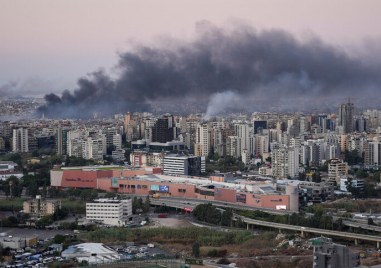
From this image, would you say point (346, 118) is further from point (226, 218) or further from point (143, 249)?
point (143, 249)

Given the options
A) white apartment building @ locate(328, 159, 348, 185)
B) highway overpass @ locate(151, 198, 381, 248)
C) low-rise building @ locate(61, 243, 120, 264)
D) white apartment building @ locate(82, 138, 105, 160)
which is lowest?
low-rise building @ locate(61, 243, 120, 264)

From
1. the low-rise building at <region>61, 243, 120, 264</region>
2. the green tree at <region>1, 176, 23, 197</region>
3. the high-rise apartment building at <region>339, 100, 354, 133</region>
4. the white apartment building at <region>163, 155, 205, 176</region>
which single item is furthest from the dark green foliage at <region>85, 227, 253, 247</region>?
the high-rise apartment building at <region>339, 100, 354, 133</region>

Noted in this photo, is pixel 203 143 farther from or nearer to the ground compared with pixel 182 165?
farther from the ground

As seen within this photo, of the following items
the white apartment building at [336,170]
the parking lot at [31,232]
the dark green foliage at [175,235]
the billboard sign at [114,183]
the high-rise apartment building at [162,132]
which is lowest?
the parking lot at [31,232]

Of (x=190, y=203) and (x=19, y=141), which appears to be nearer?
(x=190, y=203)

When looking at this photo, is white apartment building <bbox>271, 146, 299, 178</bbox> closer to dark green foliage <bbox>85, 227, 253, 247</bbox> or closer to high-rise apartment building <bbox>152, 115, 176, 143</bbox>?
high-rise apartment building <bbox>152, 115, 176, 143</bbox>

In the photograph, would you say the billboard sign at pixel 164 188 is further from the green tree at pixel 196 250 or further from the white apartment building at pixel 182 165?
the green tree at pixel 196 250

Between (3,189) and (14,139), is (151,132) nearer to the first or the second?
(14,139)

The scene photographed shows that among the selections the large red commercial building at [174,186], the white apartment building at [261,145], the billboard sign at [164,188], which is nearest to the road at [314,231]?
the large red commercial building at [174,186]

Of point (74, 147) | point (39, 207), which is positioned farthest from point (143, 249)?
point (74, 147)
